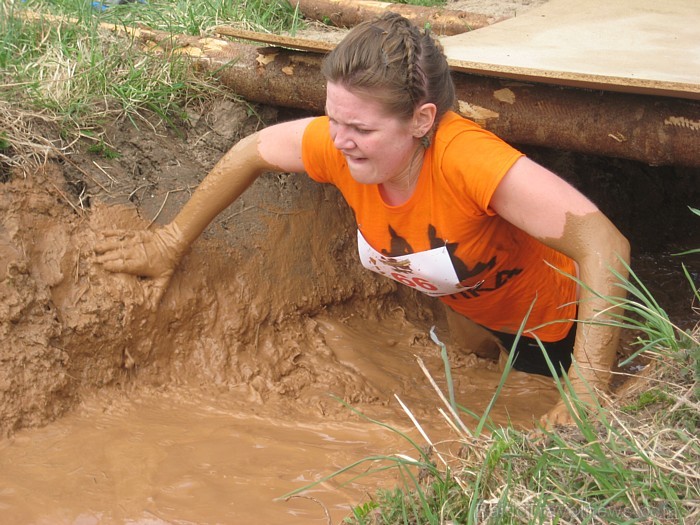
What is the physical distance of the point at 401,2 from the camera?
5.45 metres

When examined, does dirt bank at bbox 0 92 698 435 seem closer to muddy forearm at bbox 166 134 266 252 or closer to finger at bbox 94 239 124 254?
finger at bbox 94 239 124 254

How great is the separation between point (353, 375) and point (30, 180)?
157cm

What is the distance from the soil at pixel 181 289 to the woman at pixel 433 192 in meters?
0.24

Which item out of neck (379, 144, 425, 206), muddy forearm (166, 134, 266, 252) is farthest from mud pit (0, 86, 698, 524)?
neck (379, 144, 425, 206)

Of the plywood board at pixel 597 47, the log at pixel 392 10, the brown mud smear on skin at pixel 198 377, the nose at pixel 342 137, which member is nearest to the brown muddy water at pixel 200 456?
the brown mud smear on skin at pixel 198 377

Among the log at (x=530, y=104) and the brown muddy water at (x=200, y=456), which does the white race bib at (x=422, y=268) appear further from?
the log at (x=530, y=104)

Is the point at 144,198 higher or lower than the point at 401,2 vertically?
lower

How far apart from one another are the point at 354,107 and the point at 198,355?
1475 millimetres

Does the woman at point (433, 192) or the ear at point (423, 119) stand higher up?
the ear at point (423, 119)

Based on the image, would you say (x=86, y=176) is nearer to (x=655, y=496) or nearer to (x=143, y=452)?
(x=143, y=452)

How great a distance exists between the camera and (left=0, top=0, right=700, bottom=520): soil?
317 cm

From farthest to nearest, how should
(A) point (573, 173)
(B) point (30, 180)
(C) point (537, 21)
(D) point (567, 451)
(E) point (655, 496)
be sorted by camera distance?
(A) point (573, 173)
(C) point (537, 21)
(B) point (30, 180)
(D) point (567, 451)
(E) point (655, 496)

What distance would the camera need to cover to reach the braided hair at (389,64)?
8.21ft

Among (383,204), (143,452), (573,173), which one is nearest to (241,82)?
(383,204)
